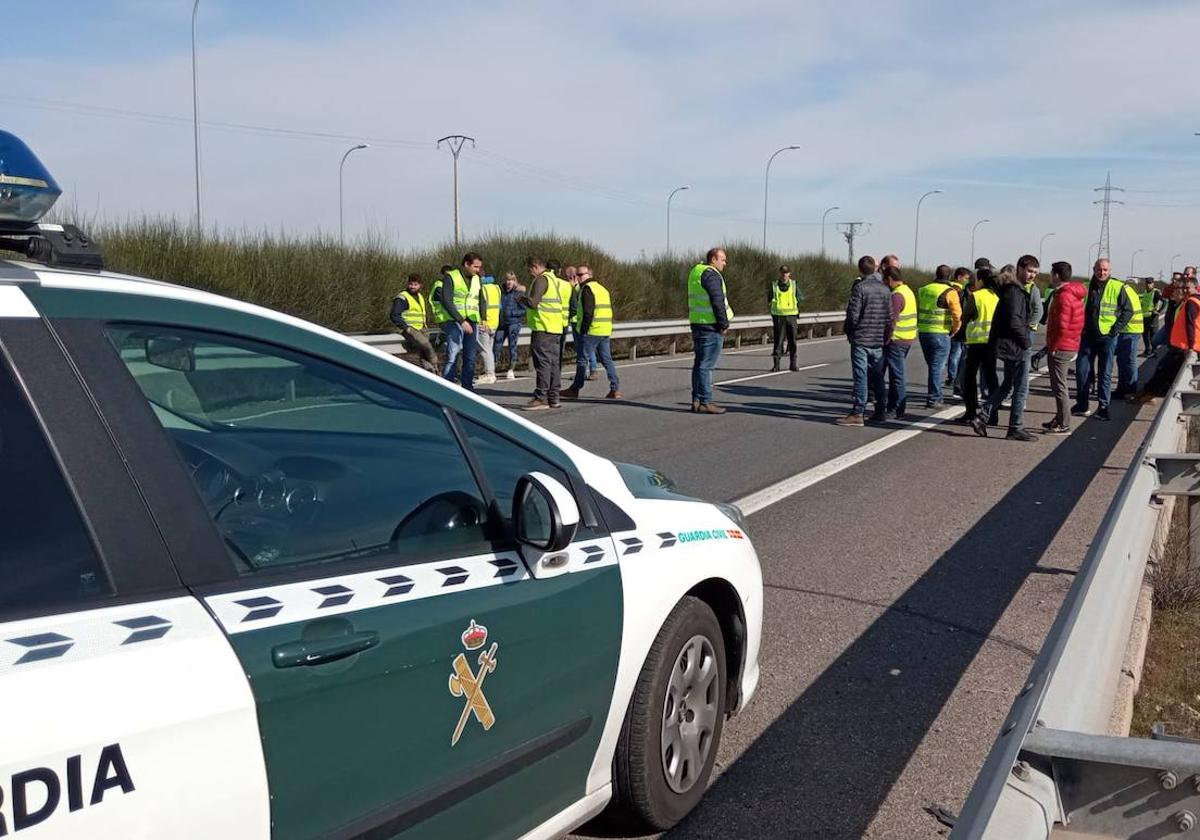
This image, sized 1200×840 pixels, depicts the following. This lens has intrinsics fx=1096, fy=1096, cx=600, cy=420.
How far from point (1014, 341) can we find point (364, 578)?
1046 cm

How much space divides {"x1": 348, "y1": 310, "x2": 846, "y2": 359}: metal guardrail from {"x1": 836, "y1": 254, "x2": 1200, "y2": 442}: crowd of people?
5.53m

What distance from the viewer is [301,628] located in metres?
2.11

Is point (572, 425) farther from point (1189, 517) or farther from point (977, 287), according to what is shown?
point (1189, 517)

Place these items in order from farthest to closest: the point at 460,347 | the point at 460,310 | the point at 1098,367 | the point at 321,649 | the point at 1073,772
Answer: the point at 460,347, the point at 460,310, the point at 1098,367, the point at 321,649, the point at 1073,772

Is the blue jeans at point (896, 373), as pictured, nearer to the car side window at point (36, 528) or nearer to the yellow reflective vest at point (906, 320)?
the yellow reflective vest at point (906, 320)

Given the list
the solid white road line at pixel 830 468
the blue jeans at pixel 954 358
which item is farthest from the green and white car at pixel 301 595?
the blue jeans at pixel 954 358

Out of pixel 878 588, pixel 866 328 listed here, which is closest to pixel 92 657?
pixel 878 588

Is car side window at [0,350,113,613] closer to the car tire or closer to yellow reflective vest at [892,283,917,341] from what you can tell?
the car tire

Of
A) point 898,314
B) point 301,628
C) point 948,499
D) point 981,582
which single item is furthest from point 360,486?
point 898,314

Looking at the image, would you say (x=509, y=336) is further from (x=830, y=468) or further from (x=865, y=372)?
(x=830, y=468)

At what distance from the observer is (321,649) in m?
2.12

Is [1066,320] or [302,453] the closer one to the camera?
[302,453]

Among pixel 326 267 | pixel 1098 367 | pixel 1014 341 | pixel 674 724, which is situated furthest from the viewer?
pixel 326 267

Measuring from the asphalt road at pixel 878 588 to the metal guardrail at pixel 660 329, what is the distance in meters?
3.39
